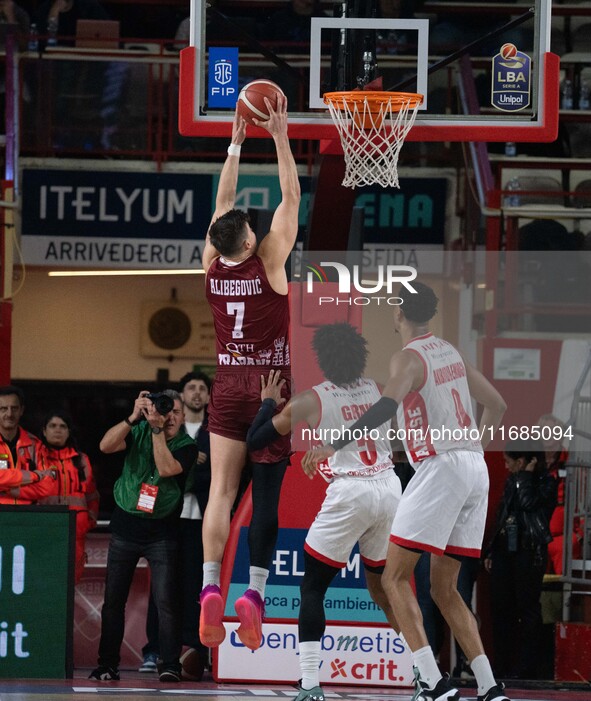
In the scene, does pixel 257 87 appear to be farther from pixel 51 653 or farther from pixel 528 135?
pixel 51 653

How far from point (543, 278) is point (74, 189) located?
185 inches

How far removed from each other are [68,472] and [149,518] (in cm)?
93

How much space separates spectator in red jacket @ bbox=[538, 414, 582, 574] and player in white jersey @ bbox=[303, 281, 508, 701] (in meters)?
3.14

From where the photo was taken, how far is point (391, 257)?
13.5 meters

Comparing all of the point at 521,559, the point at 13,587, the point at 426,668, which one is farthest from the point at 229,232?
the point at 521,559

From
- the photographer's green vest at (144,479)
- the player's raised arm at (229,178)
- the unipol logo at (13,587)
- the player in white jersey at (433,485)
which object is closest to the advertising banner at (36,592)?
the unipol logo at (13,587)

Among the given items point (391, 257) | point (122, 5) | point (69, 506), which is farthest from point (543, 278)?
point (122, 5)

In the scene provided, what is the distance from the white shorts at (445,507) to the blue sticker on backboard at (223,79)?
249 centimetres

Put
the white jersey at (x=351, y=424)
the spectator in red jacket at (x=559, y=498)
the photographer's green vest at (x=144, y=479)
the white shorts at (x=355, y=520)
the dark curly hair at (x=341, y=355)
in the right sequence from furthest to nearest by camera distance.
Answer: the spectator in red jacket at (x=559, y=498), the photographer's green vest at (x=144, y=479), the dark curly hair at (x=341, y=355), the white jersey at (x=351, y=424), the white shorts at (x=355, y=520)

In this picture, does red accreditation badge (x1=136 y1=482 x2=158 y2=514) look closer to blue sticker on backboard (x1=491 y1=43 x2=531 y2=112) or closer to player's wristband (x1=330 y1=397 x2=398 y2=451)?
player's wristband (x1=330 y1=397 x2=398 y2=451)

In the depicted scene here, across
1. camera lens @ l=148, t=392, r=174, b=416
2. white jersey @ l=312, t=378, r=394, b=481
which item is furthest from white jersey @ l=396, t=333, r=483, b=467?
camera lens @ l=148, t=392, r=174, b=416

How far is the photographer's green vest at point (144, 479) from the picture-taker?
9.60 metres

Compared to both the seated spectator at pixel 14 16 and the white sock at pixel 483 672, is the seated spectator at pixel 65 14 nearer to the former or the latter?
the seated spectator at pixel 14 16

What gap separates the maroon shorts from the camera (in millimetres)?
7684
